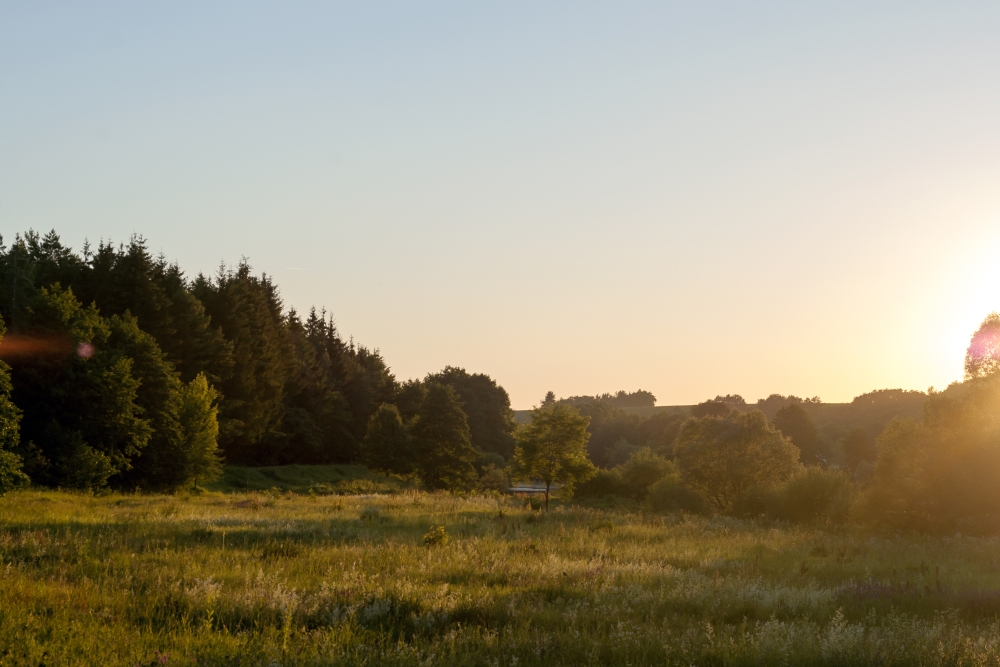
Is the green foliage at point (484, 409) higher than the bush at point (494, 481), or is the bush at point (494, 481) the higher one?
the green foliage at point (484, 409)

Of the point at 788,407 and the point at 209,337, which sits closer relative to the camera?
the point at 209,337

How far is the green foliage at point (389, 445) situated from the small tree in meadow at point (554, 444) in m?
29.1

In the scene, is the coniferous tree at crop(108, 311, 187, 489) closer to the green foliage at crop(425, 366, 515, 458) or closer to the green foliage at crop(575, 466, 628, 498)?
the green foliage at crop(575, 466, 628, 498)

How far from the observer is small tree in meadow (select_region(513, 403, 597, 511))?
49.9 meters

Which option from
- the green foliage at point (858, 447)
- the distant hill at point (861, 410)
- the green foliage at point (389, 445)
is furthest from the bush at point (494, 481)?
the green foliage at point (858, 447)

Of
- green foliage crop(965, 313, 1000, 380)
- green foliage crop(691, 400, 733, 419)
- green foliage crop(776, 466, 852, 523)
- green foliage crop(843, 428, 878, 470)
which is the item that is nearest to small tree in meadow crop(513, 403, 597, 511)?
green foliage crop(776, 466, 852, 523)

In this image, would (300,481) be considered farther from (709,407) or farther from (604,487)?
(709,407)

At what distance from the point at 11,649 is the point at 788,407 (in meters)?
89.9

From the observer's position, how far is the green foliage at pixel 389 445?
256 ft

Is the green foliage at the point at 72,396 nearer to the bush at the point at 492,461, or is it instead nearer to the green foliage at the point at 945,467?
the green foliage at the point at 945,467

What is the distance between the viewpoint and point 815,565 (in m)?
16.6

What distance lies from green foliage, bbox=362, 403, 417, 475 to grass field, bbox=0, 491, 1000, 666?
59.0 metres

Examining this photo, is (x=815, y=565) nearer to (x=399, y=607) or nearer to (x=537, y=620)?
(x=537, y=620)

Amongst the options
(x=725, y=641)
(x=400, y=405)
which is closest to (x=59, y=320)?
(x=725, y=641)
